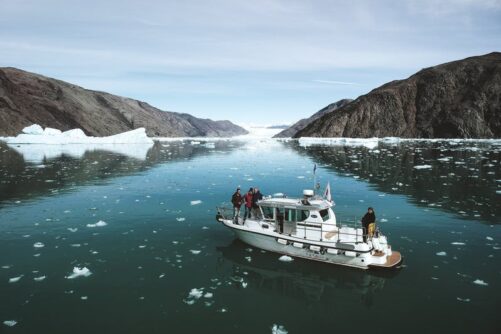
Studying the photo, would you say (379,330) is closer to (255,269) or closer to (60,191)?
(255,269)

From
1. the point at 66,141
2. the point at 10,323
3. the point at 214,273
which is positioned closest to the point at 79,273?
the point at 10,323

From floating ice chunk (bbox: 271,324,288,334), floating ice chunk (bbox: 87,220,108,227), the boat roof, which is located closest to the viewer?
floating ice chunk (bbox: 271,324,288,334)

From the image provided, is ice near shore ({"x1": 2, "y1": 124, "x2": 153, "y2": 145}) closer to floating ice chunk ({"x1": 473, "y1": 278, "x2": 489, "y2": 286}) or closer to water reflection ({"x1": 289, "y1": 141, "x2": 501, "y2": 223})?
water reflection ({"x1": 289, "y1": 141, "x2": 501, "y2": 223})

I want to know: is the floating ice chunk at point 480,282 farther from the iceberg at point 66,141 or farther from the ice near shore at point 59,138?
the ice near shore at point 59,138

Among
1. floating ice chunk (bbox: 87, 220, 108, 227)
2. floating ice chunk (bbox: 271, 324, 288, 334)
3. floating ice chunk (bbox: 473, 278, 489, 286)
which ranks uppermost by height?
floating ice chunk (bbox: 87, 220, 108, 227)

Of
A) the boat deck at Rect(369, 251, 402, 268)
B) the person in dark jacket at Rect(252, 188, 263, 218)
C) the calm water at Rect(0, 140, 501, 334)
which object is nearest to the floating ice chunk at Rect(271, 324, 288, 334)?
the calm water at Rect(0, 140, 501, 334)

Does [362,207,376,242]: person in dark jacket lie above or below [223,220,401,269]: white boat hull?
above

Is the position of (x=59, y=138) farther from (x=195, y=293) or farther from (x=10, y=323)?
(x=195, y=293)
